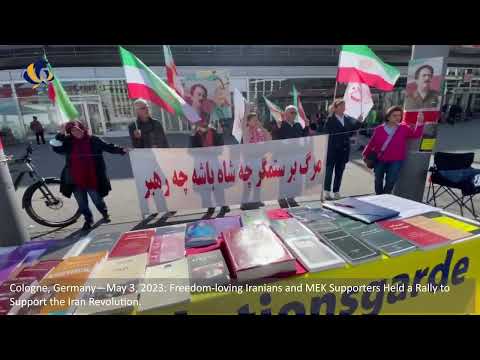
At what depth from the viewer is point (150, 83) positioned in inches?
Result: 111

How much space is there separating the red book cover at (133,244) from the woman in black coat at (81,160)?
6.61ft

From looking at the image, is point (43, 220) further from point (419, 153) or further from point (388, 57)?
point (388, 57)

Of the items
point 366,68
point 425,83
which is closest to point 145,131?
point 366,68

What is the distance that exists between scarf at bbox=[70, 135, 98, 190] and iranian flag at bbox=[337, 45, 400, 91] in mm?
3744

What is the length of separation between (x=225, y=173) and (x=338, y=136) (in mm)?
2278

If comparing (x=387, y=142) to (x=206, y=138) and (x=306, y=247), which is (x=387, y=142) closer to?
(x=206, y=138)

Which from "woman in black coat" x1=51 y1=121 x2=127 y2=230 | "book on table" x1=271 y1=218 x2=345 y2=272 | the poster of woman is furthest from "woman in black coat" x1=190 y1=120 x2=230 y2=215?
"book on table" x1=271 y1=218 x2=345 y2=272

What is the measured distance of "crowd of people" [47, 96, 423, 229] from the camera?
328 centimetres

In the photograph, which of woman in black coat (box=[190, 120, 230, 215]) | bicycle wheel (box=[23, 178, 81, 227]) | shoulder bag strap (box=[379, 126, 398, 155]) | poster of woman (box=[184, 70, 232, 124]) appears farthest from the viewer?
poster of woman (box=[184, 70, 232, 124])

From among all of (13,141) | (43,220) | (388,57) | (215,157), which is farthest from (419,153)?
(13,141)

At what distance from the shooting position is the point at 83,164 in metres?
3.34

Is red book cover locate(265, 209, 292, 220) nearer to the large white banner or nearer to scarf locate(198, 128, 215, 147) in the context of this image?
the large white banner

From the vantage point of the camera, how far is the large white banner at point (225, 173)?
3203 millimetres
